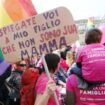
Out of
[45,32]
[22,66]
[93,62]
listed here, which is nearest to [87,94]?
[93,62]

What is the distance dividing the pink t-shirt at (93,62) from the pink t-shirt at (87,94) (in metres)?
0.11

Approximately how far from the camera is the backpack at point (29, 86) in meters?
3.63

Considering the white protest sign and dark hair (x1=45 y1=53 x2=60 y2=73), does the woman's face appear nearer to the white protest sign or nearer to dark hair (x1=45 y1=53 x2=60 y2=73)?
dark hair (x1=45 y1=53 x2=60 y2=73)

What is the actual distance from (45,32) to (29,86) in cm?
76

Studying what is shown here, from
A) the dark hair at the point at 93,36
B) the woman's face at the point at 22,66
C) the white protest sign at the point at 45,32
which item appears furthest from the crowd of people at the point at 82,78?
the woman's face at the point at 22,66

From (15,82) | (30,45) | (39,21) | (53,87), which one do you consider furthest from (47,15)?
(15,82)

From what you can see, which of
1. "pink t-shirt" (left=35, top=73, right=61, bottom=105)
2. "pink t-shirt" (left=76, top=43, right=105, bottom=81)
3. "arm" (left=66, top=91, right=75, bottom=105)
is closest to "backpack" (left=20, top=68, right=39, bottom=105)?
"pink t-shirt" (left=35, top=73, right=61, bottom=105)

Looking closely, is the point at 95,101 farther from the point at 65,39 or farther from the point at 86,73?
the point at 65,39

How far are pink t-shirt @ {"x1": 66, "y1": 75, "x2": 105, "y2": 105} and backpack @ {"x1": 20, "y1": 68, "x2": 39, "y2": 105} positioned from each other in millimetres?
347

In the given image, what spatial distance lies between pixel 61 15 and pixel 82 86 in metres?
0.81

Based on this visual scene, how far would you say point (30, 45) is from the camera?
3146mm

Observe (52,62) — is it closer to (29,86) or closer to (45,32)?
(29,86)

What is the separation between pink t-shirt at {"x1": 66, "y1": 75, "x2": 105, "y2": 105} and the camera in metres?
3.54

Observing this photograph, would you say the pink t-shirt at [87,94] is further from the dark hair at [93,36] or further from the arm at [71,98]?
the dark hair at [93,36]
